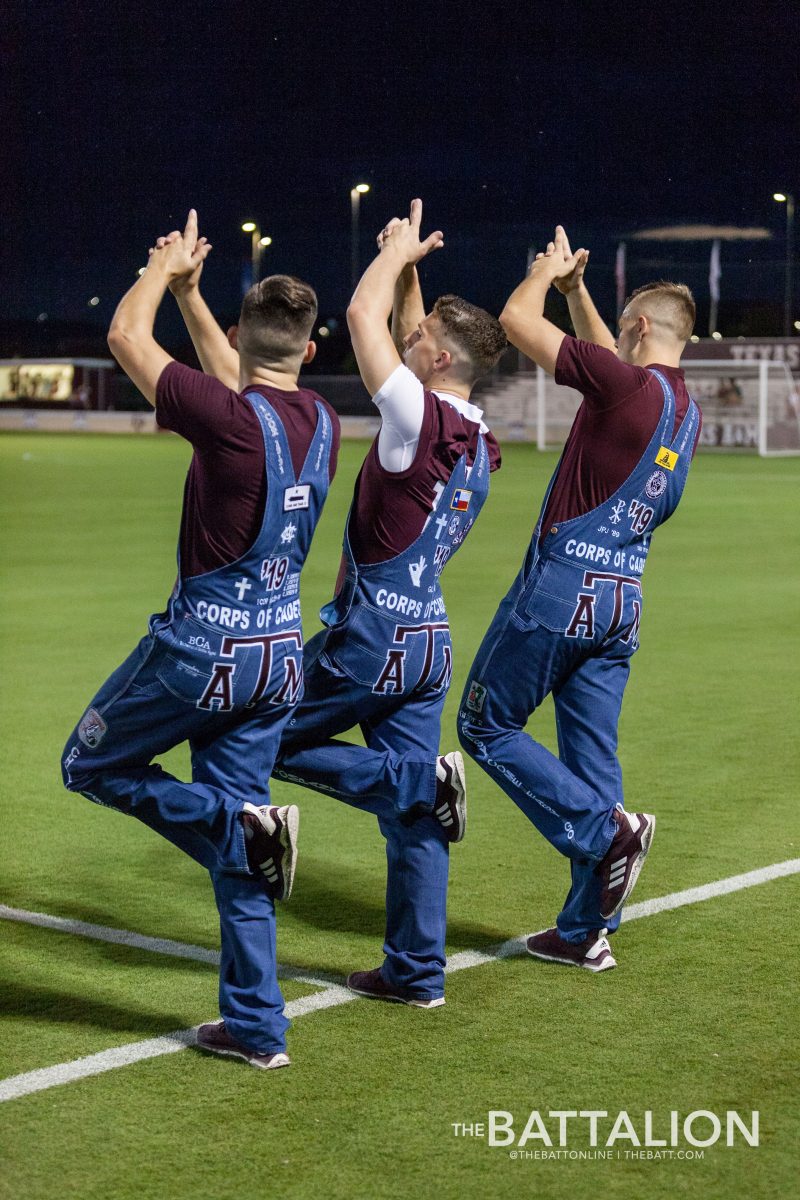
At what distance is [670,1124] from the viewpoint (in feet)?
13.1

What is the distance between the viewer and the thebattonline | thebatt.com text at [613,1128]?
12.9ft

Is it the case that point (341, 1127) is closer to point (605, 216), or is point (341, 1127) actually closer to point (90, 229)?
point (90, 229)

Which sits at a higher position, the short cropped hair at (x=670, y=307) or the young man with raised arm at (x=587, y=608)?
the short cropped hair at (x=670, y=307)

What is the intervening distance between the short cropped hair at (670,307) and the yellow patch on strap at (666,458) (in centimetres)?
39

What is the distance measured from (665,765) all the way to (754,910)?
2224 millimetres

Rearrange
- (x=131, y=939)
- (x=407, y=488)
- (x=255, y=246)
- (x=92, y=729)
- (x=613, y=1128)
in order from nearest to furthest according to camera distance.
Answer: (x=613, y=1128)
(x=92, y=729)
(x=407, y=488)
(x=131, y=939)
(x=255, y=246)

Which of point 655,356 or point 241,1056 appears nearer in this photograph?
point 241,1056

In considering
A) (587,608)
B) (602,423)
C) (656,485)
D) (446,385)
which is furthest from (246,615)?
(656,485)

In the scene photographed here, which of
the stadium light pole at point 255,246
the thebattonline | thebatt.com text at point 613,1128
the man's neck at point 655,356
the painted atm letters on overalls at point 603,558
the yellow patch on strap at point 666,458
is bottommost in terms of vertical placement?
the thebattonline | thebatt.com text at point 613,1128

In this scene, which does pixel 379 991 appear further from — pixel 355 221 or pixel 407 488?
pixel 355 221

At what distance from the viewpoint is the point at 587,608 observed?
521 centimetres

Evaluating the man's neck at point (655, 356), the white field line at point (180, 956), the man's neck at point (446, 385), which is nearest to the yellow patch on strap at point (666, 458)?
the man's neck at point (655, 356)

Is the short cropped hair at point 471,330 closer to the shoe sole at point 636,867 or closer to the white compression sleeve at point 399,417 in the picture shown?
the white compression sleeve at point 399,417

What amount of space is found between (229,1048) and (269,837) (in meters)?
0.63
